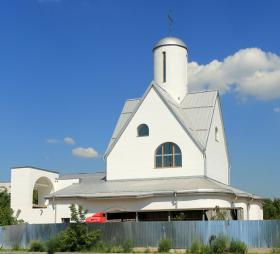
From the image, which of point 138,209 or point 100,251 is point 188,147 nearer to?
point 138,209

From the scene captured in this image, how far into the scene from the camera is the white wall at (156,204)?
99.1 ft

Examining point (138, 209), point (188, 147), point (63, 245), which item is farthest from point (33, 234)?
point (188, 147)

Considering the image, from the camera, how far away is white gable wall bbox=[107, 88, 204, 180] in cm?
3459

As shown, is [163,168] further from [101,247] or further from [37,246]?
[37,246]

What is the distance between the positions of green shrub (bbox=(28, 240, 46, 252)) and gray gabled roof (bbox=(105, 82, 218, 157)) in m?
11.0

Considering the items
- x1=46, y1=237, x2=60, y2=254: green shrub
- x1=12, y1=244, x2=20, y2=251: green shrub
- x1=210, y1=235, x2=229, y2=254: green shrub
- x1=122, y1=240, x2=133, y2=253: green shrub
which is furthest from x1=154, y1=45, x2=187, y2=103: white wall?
x1=210, y1=235, x2=229, y2=254: green shrub

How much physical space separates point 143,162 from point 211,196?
7.12m

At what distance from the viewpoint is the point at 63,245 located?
26.4 meters

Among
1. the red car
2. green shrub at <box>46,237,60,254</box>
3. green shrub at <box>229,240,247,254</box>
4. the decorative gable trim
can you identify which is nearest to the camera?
green shrub at <box>229,240,247,254</box>

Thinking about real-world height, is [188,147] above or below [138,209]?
above

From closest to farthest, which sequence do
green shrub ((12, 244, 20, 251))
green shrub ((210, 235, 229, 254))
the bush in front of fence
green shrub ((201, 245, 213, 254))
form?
the bush in front of fence, green shrub ((210, 235, 229, 254)), green shrub ((201, 245, 213, 254)), green shrub ((12, 244, 20, 251))

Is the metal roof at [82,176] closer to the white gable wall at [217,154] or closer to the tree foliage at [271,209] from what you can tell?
the white gable wall at [217,154]

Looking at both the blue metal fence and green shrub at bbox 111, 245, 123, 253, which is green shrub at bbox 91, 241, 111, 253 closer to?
green shrub at bbox 111, 245, 123, 253

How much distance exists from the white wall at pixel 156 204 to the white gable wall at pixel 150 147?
361 centimetres
